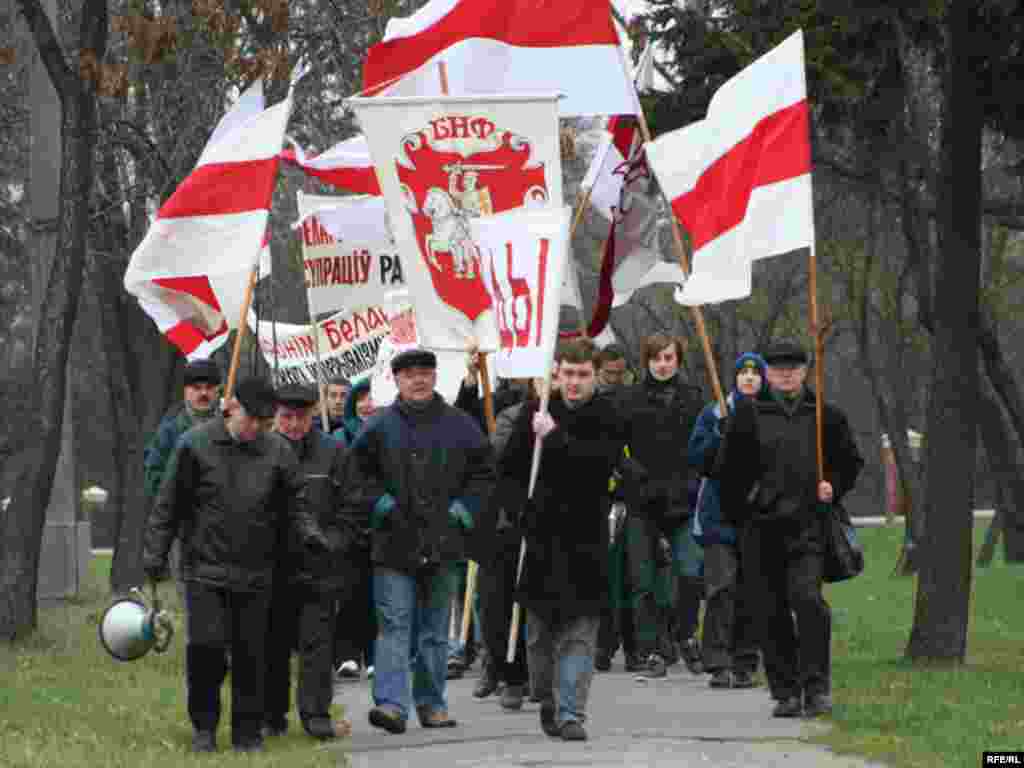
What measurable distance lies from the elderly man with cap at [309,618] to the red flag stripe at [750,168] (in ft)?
8.20

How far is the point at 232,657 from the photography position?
1115cm

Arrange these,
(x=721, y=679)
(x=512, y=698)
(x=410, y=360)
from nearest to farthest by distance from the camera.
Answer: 1. (x=410, y=360)
2. (x=512, y=698)
3. (x=721, y=679)

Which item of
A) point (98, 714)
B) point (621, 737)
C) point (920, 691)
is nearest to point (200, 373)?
point (98, 714)

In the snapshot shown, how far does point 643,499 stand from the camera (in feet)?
48.6

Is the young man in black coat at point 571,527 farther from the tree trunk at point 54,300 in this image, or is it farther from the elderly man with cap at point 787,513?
the tree trunk at point 54,300

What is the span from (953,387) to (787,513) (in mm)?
3328

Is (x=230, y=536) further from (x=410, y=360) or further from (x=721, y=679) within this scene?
(x=721, y=679)

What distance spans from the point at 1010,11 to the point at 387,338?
196 inches

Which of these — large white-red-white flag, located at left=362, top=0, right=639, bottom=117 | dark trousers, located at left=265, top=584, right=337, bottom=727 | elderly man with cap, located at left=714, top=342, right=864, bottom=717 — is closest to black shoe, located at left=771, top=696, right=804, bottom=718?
elderly man with cap, located at left=714, top=342, right=864, bottom=717

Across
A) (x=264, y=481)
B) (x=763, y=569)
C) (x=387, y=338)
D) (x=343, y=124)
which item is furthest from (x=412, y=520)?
(x=343, y=124)

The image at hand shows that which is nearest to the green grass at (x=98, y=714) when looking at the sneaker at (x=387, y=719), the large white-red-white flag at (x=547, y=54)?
the sneaker at (x=387, y=719)

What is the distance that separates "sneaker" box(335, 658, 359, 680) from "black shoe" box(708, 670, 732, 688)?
2304mm

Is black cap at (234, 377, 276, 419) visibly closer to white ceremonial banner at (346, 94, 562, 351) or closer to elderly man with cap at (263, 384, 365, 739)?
elderly man with cap at (263, 384, 365, 739)

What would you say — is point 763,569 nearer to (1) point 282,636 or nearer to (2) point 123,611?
(1) point 282,636
